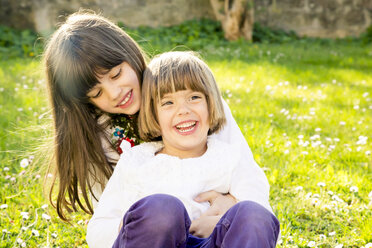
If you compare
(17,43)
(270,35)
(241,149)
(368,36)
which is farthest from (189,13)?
(241,149)

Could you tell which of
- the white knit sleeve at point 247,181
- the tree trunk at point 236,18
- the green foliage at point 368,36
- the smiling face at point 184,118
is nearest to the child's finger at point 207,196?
the white knit sleeve at point 247,181

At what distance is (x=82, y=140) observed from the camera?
2.54 meters

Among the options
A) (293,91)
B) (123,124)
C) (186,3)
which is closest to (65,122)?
(123,124)

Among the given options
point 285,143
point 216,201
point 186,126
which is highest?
point 186,126

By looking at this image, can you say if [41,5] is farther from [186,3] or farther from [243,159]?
[243,159]

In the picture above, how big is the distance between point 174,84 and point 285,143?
197cm

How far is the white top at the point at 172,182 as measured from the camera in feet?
6.93

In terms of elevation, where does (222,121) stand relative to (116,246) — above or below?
above

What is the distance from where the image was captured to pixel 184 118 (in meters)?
2.20

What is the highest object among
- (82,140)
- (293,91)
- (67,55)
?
(67,55)

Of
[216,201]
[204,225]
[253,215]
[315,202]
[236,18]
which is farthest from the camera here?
[236,18]

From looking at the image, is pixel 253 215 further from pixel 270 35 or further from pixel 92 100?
pixel 270 35

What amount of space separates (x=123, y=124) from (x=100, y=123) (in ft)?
0.47

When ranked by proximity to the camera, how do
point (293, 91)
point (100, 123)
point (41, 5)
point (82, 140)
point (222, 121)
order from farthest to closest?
1. point (41, 5)
2. point (293, 91)
3. point (100, 123)
4. point (82, 140)
5. point (222, 121)
